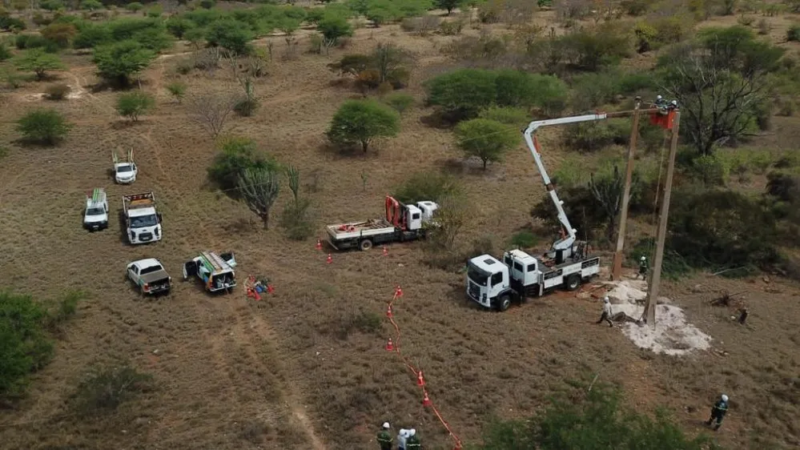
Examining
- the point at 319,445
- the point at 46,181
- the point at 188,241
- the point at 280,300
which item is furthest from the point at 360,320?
the point at 46,181

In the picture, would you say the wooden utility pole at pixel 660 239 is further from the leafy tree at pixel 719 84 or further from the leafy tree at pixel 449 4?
the leafy tree at pixel 449 4

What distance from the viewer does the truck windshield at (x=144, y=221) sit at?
29164 mm

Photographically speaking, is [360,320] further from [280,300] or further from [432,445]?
[432,445]

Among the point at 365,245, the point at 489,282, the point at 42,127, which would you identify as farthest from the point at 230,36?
the point at 489,282

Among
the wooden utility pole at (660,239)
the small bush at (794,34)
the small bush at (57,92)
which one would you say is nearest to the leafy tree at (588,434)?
the wooden utility pole at (660,239)

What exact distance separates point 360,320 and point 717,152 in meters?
25.3

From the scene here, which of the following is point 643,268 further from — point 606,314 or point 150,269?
point 150,269

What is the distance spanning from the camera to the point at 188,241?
29.7 metres

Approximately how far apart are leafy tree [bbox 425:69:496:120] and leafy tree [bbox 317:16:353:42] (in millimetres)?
22878

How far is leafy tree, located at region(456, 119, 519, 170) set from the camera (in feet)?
123

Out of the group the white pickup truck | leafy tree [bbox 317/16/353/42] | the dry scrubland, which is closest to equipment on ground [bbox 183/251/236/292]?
the dry scrubland

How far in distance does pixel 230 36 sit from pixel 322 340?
155ft

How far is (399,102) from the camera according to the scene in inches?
1866

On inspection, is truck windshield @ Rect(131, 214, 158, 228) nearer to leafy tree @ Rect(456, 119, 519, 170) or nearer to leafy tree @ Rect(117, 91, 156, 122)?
leafy tree @ Rect(456, 119, 519, 170)
